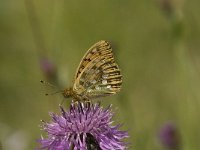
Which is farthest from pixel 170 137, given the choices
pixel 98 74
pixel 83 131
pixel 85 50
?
pixel 85 50

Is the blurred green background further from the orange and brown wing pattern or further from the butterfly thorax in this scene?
the butterfly thorax

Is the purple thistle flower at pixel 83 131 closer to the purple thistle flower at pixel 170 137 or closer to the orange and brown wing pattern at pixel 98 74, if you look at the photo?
the orange and brown wing pattern at pixel 98 74

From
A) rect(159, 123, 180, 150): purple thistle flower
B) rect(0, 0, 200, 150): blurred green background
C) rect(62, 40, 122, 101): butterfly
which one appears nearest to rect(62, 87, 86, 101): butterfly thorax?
rect(62, 40, 122, 101): butterfly

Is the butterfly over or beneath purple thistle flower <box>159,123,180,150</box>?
over

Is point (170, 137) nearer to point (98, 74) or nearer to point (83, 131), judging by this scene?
point (98, 74)

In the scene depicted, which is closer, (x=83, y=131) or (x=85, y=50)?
(x=83, y=131)
